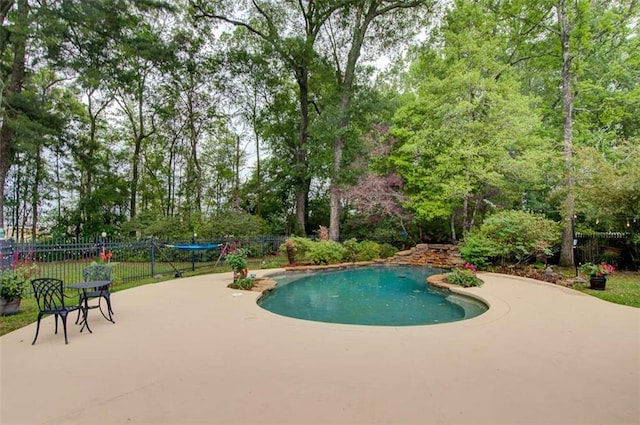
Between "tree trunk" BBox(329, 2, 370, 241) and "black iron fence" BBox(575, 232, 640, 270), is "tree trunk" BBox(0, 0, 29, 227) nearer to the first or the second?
"tree trunk" BBox(329, 2, 370, 241)

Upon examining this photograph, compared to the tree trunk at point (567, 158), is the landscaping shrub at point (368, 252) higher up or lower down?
lower down

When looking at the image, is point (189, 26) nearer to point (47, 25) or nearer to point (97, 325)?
point (47, 25)

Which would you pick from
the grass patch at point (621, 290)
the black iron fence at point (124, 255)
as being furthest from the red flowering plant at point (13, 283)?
the grass patch at point (621, 290)

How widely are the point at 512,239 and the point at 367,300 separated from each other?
530 centimetres

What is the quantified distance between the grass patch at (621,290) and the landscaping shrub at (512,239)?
155cm

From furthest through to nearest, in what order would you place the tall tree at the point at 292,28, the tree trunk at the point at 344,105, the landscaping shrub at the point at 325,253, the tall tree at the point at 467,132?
the tall tree at the point at 292,28 < the tree trunk at the point at 344,105 < the tall tree at the point at 467,132 < the landscaping shrub at the point at 325,253

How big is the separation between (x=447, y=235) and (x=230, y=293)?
11.6 m

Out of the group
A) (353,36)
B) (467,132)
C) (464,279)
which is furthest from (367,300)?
(353,36)

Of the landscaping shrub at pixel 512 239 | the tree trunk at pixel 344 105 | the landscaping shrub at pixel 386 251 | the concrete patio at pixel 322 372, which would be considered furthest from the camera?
the tree trunk at pixel 344 105

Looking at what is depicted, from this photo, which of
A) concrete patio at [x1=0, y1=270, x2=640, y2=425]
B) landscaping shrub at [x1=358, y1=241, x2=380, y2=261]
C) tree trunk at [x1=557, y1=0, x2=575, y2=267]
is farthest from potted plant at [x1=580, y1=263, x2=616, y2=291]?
landscaping shrub at [x1=358, y1=241, x2=380, y2=261]

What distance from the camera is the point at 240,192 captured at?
18.2 metres

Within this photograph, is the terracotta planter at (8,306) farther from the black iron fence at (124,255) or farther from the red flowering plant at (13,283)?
the black iron fence at (124,255)

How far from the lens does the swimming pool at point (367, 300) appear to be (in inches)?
225

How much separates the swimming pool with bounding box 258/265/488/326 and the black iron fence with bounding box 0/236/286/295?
277 centimetres
